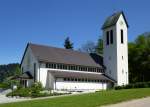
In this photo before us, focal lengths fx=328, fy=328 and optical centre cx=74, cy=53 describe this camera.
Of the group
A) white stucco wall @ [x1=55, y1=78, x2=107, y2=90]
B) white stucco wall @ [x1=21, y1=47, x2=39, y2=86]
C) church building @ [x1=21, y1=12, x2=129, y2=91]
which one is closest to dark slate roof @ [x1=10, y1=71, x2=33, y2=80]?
church building @ [x1=21, y1=12, x2=129, y2=91]

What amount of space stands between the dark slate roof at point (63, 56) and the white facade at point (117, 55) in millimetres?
2370

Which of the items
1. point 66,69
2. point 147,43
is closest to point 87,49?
point 147,43

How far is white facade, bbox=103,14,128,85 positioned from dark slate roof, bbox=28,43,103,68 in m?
2.37

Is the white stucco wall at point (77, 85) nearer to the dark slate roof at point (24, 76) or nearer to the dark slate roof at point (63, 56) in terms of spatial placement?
the dark slate roof at point (63, 56)

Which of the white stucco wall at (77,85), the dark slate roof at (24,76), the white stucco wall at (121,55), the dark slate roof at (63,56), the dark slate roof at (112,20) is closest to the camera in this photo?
the dark slate roof at (24,76)

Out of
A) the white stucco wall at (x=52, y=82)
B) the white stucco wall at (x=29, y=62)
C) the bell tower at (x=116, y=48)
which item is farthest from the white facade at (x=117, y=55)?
the white stucco wall at (x=29, y=62)

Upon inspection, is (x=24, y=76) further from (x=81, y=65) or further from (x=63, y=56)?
(x=81, y=65)

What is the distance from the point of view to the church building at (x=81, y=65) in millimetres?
56281

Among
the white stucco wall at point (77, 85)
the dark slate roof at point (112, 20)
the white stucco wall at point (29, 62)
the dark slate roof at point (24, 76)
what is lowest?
the white stucco wall at point (77, 85)

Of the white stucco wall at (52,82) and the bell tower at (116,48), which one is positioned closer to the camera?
the white stucco wall at (52,82)

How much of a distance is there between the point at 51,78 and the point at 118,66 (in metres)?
15.0

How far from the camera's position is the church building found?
5628 centimetres

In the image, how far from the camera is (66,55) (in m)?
62.9

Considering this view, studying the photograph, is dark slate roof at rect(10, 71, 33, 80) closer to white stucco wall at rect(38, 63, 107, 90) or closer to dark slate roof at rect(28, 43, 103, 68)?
white stucco wall at rect(38, 63, 107, 90)
